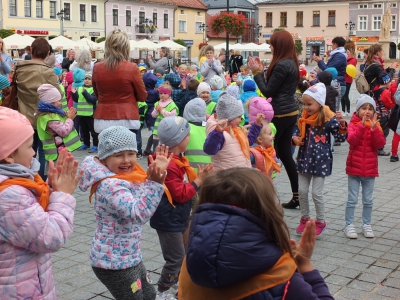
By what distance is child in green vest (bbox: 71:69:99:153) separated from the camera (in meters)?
11.8

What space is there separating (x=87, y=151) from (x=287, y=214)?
5.91m

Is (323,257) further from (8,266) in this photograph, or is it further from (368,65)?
(368,65)

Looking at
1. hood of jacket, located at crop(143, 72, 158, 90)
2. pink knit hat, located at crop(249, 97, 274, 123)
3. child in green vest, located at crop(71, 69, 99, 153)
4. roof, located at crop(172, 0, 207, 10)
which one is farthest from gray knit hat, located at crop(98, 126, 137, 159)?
roof, located at crop(172, 0, 207, 10)

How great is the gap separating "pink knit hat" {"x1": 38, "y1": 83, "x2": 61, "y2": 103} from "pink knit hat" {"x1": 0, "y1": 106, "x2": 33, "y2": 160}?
4.46 meters

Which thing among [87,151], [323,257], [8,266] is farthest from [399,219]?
[87,151]

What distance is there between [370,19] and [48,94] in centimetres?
7725

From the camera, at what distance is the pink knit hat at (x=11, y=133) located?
2.81m

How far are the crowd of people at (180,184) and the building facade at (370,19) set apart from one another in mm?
71886

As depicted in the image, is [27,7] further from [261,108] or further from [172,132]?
[172,132]

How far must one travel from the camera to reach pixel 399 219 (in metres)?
7.04

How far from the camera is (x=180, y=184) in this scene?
174 inches

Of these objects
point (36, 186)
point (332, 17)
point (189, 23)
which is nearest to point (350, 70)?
point (36, 186)

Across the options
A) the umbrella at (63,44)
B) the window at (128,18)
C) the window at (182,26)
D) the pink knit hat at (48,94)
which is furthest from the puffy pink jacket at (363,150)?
the window at (182,26)

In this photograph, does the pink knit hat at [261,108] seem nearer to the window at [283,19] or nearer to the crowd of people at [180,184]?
the crowd of people at [180,184]
